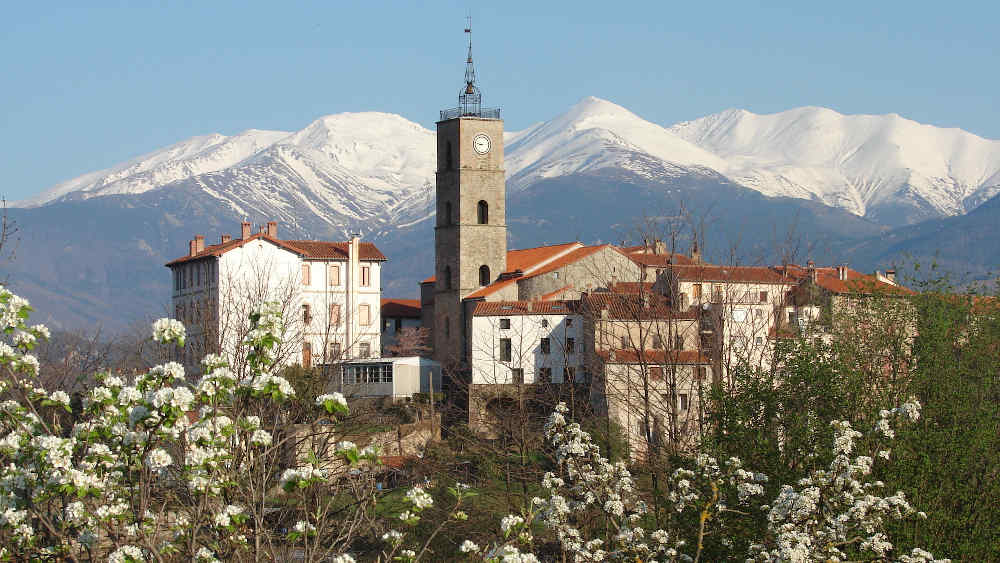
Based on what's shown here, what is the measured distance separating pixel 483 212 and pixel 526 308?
11659mm

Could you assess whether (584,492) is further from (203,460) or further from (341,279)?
(341,279)

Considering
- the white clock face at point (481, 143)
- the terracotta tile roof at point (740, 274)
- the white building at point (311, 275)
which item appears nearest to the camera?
the terracotta tile roof at point (740, 274)

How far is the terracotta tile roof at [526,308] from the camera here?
71.9 m

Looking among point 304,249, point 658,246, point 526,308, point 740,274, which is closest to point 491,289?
point 526,308

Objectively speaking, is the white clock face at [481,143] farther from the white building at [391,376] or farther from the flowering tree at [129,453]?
the flowering tree at [129,453]

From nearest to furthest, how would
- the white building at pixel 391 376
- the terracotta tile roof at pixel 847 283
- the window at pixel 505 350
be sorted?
the terracotta tile roof at pixel 847 283, the window at pixel 505 350, the white building at pixel 391 376

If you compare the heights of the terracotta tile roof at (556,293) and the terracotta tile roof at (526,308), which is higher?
the terracotta tile roof at (556,293)

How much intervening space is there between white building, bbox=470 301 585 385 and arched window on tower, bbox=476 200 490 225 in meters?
10.2

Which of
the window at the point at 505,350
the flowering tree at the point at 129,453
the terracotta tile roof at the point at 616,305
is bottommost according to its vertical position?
the flowering tree at the point at 129,453

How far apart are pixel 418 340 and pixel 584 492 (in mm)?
67989

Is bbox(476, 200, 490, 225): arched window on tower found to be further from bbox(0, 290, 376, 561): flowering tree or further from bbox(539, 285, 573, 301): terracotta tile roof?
bbox(0, 290, 376, 561): flowering tree

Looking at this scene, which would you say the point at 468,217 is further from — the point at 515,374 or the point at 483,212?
the point at 515,374

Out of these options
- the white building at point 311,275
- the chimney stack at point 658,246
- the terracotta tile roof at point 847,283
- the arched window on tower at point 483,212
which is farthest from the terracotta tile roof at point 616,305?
the white building at point 311,275

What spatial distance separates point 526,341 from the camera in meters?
71.1
